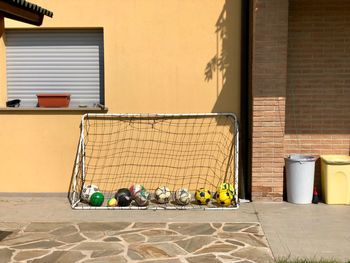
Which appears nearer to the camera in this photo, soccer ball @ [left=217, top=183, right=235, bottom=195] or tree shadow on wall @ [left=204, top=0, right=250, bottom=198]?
soccer ball @ [left=217, top=183, right=235, bottom=195]

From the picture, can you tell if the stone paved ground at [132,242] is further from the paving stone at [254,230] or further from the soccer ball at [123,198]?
the soccer ball at [123,198]

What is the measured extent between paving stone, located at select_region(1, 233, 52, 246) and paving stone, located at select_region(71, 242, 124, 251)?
2.04ft

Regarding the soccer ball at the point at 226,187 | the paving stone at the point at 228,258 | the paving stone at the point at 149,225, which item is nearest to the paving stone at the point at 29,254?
the paving stone at the point at 149,225

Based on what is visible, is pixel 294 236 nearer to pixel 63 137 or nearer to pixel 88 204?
pixel 88 204

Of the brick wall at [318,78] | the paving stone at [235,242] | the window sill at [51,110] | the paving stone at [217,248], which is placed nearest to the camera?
the paving stone at [217,248]

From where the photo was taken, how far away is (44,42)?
351 inches

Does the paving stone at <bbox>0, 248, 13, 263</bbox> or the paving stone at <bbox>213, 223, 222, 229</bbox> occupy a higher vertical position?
the paving stone at <bbox>213, 223, 222, 229</bbox>

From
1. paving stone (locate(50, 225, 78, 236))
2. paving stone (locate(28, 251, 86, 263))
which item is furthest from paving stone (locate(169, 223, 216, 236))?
paving stone (locate(28, 251, 86, 263))

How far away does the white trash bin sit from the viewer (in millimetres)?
8172

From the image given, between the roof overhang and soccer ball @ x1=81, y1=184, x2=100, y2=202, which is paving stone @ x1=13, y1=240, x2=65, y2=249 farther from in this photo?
the roof overhang

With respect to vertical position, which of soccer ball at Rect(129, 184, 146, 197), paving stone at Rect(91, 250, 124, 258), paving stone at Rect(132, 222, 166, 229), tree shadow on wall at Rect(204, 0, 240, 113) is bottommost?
paving stone at Rect(91, 250, 124, 258)

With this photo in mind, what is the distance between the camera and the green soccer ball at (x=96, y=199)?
809 cm

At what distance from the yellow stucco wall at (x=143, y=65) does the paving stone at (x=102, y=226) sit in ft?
6.31

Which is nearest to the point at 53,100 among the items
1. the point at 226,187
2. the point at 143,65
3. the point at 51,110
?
the point at 51,110
